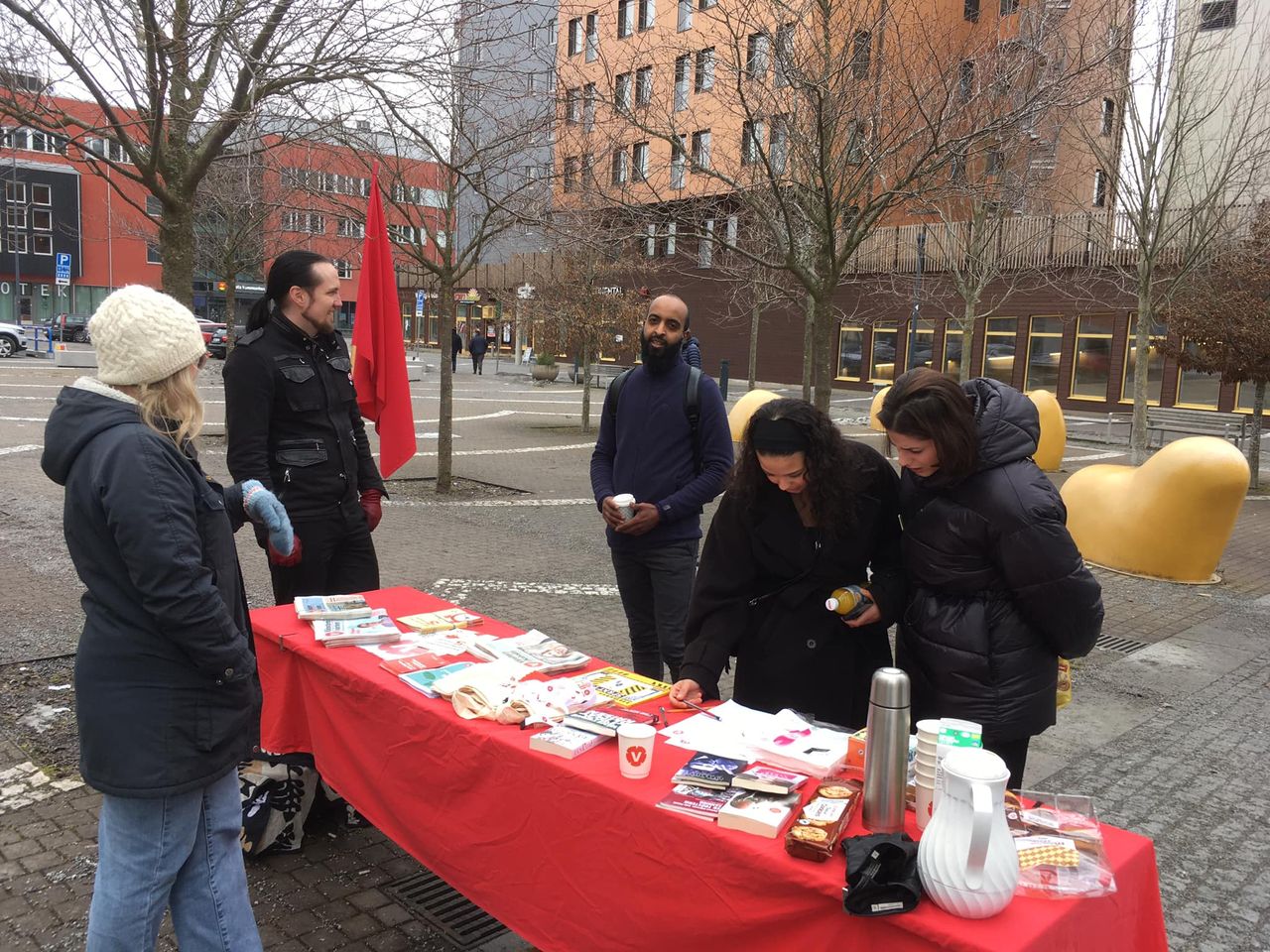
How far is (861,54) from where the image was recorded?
7477mm

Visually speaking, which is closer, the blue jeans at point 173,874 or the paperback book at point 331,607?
the blue jeans at point 173,874

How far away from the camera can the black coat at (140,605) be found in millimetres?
2180

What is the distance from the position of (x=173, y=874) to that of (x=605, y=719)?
114cm

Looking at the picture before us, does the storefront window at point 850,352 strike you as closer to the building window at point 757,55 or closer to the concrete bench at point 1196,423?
the concrete bench at point 1196,423

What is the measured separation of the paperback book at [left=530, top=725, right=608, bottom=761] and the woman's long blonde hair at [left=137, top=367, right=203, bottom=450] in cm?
117

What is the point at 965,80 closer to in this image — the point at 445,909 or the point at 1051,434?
the point at 1051,434

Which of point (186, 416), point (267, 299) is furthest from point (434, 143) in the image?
point (186, 416)

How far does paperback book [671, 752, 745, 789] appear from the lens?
229cm

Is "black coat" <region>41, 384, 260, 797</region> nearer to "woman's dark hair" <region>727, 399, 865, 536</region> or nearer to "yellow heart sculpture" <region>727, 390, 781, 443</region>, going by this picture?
"woman's dark hair" <region>727, 399, 865, 536</region>

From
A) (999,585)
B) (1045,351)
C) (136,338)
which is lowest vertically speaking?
(999,585)

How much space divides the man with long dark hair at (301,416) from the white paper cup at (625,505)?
113cm

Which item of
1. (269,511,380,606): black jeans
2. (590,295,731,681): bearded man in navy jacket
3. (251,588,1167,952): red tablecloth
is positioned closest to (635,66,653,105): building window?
(590,295,731,681): bearded man in navy jacket

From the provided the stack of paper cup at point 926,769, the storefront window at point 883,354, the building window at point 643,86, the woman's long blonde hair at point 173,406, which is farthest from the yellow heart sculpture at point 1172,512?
the storefront window at point 883,354

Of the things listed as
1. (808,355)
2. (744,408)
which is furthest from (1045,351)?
(744,408)
